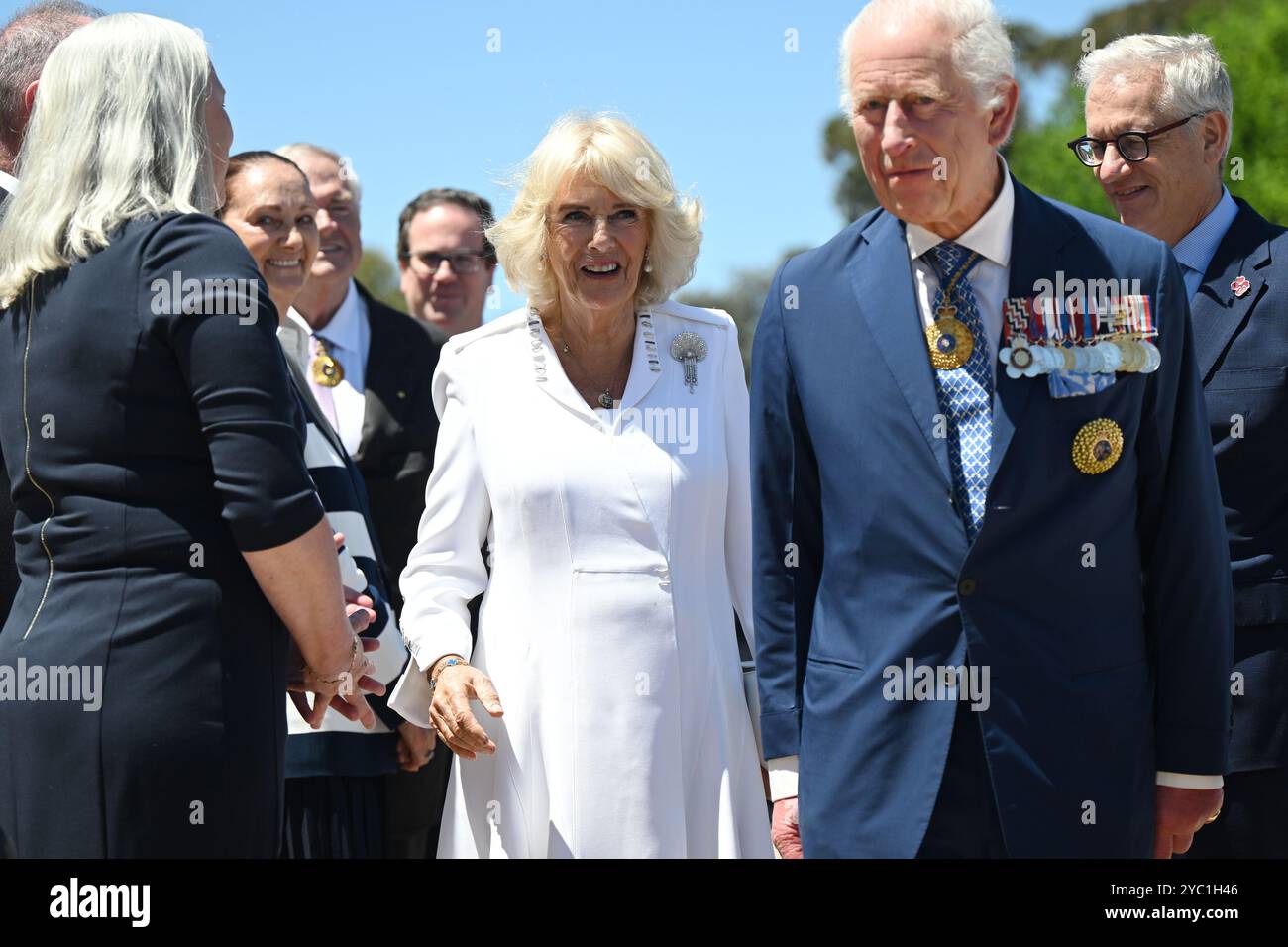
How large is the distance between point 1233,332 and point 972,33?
4.92ft

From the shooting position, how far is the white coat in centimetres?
384

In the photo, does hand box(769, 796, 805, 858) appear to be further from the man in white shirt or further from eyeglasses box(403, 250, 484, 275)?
eyeglasses box(403, 250, 484, 275)

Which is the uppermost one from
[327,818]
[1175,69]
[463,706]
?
[1175,69]

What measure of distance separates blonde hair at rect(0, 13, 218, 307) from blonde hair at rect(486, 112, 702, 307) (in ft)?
3.49

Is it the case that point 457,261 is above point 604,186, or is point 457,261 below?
above

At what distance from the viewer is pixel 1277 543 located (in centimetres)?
411

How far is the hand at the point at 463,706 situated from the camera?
3.74 metres

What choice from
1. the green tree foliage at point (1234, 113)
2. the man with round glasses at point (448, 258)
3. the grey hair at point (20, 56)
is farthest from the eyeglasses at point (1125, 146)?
the green tree foliage at point (1234, 113)

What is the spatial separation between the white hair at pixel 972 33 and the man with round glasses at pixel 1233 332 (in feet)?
4.14

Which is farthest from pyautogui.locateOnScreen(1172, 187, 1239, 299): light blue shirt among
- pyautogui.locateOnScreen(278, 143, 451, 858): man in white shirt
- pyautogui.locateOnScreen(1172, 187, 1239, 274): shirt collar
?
pyautogui.locateOnScreen(278, 143, 451, 858): man in white shirt

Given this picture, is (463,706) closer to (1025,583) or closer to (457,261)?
(1025,583)

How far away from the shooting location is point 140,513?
3.03m

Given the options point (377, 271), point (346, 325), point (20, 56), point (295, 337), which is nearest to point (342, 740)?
point (295, 337)
